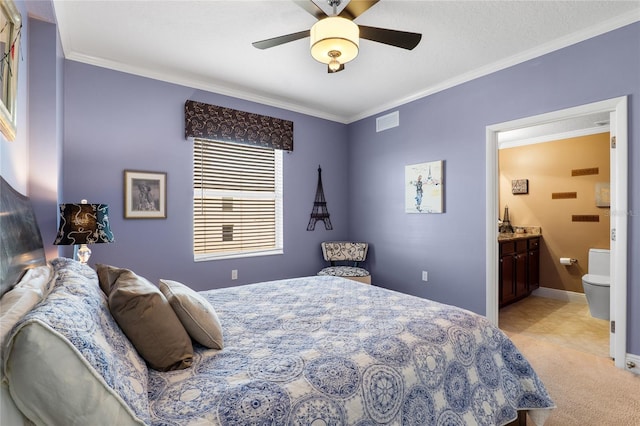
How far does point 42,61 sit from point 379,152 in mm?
3572

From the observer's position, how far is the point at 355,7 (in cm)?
196

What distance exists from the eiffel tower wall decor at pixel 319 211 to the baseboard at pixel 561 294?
11.1ft

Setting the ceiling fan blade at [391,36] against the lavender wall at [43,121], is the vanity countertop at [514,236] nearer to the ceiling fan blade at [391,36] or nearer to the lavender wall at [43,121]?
the ceiling fan blade at [391,36]

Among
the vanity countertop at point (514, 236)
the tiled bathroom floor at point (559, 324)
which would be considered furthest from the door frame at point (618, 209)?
the vanity countertop at point (514, 236)

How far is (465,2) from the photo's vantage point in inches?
87.7

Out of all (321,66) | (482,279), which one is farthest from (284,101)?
(482,279)

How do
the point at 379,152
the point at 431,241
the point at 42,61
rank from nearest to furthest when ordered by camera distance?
1. the point at 42,61
2. the point at 431,241
3. the point at 379,152

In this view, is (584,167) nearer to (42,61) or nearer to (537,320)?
(537,320)

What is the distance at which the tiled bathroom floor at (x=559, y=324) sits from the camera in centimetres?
300

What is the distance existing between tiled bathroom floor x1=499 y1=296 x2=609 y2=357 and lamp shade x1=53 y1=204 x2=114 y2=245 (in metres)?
3.92

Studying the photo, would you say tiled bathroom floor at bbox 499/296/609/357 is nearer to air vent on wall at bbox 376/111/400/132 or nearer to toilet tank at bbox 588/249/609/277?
toilet tank at bbox 588/249/609/277

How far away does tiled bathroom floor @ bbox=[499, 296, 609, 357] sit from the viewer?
3.00 meters

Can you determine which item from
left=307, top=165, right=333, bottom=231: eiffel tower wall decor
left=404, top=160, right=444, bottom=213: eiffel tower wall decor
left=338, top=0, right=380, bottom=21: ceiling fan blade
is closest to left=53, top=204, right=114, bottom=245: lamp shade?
left=338, top=0, right=380, bottom=21: ceiling fan blade

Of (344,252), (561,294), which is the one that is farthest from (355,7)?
(561,294)
